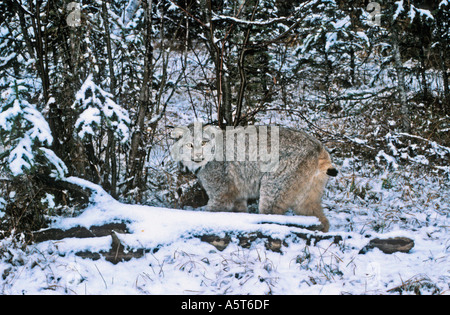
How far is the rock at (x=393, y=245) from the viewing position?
323 centimetres

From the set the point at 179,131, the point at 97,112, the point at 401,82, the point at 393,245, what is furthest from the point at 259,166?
the point at 401,82

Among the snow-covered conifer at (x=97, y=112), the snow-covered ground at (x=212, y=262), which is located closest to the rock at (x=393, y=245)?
the snow-covered ground at (x=212, y=262)

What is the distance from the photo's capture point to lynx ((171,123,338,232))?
396 centimetres

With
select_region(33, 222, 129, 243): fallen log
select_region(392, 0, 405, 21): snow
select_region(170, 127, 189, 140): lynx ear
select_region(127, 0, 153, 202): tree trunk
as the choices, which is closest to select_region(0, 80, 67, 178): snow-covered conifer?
select_region(33, 222, 129, 243): fallen log

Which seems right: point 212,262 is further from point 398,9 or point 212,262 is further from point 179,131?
point 398,9

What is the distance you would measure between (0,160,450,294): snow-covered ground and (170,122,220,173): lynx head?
3.16 feet

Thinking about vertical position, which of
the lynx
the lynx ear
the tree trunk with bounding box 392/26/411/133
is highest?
the tree trunk with bounding box 392/26/411/133

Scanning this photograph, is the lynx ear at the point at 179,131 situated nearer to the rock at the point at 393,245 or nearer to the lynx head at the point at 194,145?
the lynx head at the point at 194,145

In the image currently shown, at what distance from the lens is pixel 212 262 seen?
3129mm

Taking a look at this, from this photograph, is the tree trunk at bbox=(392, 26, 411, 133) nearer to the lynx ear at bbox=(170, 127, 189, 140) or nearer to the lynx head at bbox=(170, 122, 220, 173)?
the lynx head at bbox=(170, 122, 220, 173)

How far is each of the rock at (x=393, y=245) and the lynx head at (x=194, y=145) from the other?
2.02 m

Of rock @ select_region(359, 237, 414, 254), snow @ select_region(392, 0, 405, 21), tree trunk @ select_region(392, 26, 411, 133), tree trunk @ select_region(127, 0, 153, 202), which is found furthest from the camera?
tree trunk @ select_region(392, 26, 411, 133)
